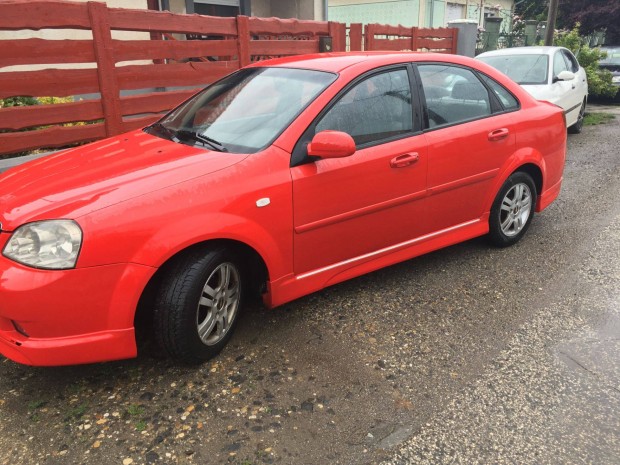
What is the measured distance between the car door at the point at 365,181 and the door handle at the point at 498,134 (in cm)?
73

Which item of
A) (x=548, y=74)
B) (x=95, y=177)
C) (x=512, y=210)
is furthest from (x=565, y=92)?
(x=95, y=177)

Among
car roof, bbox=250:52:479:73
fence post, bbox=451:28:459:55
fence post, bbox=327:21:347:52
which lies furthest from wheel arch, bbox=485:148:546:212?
fence post, bbox=451:28:459:55

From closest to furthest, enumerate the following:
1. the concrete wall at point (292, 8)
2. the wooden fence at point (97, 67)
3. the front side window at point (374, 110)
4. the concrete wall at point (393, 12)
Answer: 1. the front side window at point (374, 110)
2. the wooden fence at point (97, 67)
3. the concrete wall at point (292, 8)
4. the concrete wall at point (393, 12)

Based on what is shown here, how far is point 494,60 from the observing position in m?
9.31

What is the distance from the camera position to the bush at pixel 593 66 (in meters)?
13.0

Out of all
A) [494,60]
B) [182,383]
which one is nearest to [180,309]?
[182,383]

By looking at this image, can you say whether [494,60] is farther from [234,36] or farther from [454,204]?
[454,204]

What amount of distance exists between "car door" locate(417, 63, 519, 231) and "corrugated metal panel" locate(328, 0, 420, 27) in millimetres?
17344

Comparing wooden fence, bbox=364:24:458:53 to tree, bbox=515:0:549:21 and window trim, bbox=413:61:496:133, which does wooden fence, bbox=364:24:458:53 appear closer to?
window trim, bbox=413:61:496:133

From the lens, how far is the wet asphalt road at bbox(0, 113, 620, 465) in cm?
233

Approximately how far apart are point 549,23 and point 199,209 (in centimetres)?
1322

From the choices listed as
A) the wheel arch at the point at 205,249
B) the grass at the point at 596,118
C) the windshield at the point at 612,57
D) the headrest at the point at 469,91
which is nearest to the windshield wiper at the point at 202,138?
the wheel arch at the point at 205,249

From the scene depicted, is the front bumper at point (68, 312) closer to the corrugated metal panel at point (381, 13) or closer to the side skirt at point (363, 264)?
the side skirt at point (363, 264)

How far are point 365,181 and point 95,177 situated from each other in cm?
159
